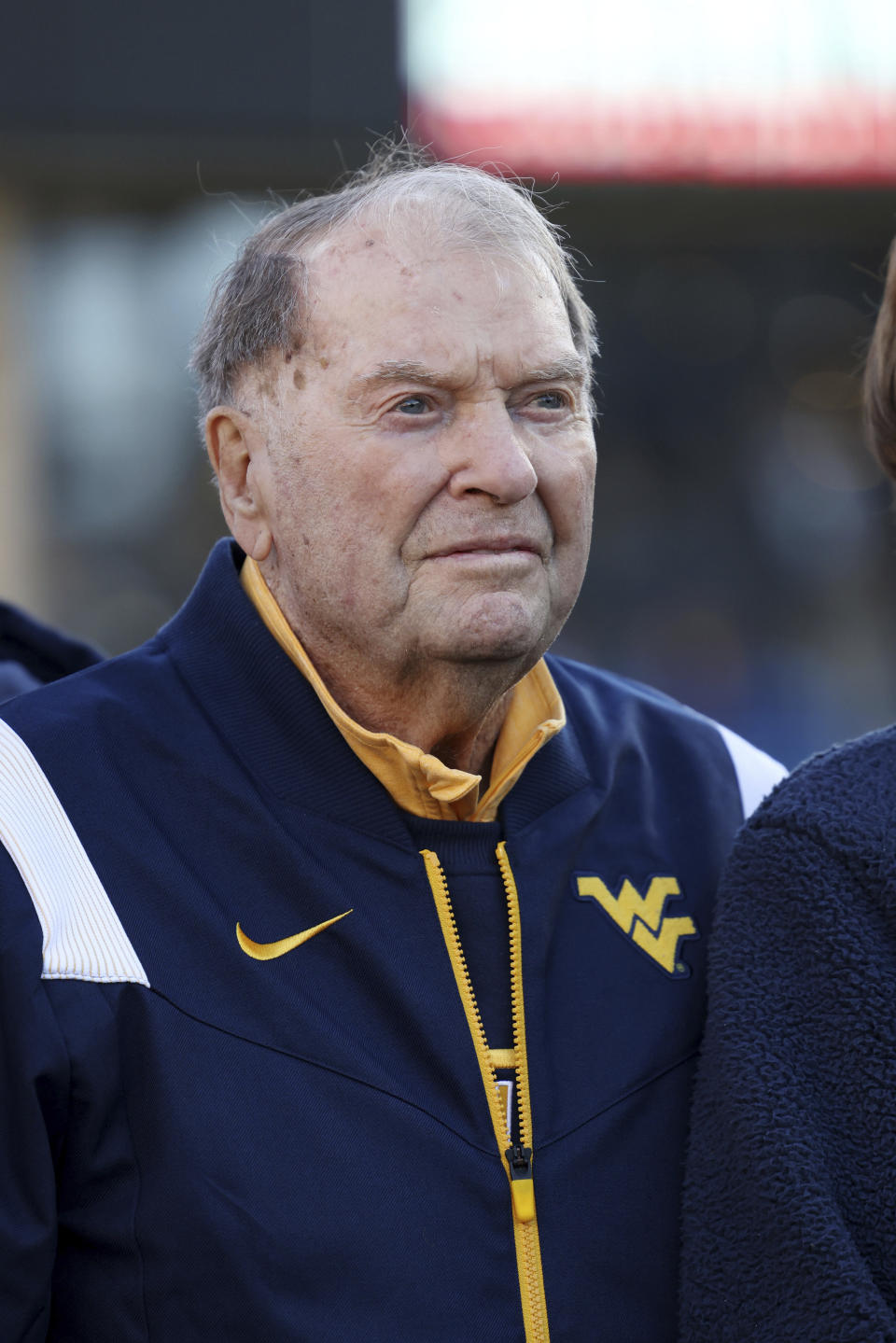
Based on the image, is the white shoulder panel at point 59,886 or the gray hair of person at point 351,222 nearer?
the white shoulder panel at point 59,886

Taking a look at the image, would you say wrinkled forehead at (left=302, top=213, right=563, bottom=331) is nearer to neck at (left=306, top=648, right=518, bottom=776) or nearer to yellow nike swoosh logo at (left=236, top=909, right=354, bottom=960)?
neck at (left=306, top=648, right=518, bottom=776)

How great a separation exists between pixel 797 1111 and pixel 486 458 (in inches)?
31.9

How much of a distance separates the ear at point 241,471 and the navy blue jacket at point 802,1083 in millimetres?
731

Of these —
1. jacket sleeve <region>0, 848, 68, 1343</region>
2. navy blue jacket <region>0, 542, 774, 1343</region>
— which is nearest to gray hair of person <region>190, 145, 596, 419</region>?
navy blue jacket <region>0, 542, 774, 1343</region>

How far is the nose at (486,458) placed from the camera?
1.83 m

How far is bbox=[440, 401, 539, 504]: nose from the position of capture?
1.83 metres

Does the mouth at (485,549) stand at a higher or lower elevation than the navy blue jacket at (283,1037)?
higher

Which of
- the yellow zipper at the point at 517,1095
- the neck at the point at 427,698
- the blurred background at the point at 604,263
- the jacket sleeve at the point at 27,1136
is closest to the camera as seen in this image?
the jacket sleeve at the point at 27,1136

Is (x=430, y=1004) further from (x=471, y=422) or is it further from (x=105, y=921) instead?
(x=471, y=422)

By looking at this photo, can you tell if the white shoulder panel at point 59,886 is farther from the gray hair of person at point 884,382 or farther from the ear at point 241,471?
the gray hair of person at point 884,382

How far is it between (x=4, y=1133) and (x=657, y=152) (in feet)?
19.0

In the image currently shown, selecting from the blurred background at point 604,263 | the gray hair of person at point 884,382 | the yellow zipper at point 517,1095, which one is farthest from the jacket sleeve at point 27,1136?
the blurred background at point 604,263

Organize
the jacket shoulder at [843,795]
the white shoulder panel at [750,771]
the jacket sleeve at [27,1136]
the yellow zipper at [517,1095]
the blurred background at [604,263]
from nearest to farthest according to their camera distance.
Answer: the jacket sleeve at [27,1136] < the yellow zipper at [517,1095] < the jacket shoulder at [843,795] < the white shoulder panel at [750,771] < the blurred background at [604,263]

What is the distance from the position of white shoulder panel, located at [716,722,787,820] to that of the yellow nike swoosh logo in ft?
2.33
